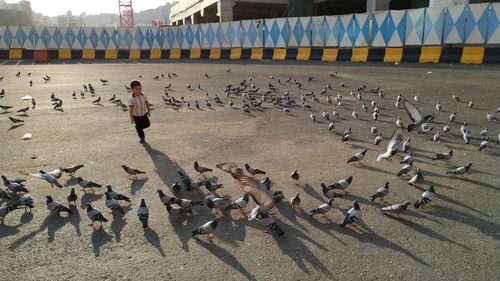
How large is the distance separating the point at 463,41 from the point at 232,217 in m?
22.3

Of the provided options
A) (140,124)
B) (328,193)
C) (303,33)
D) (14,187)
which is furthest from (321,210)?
(303,33)

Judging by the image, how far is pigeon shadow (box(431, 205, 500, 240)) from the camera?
16.5 ft

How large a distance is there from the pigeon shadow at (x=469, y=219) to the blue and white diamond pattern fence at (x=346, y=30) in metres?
22.7

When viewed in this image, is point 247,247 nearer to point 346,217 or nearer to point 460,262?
point 346,217

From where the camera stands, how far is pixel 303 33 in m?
29.0

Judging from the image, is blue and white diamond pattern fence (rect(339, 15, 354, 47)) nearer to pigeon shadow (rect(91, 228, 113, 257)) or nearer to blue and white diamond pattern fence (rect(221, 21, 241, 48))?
blue and white diamond pattern fence (rect(221, 21, 241, 48))

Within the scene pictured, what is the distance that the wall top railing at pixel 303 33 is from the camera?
22.0 m

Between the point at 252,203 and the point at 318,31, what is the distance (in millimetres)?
24491

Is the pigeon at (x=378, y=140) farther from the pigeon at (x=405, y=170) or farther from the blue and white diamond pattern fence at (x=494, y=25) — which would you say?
the blue and white diamond pattern fence at (x=494, y=25)

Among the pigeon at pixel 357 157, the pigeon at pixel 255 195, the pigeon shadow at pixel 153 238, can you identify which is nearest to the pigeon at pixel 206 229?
the pigeon shadow at pixel 153 238

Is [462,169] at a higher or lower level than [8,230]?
higher

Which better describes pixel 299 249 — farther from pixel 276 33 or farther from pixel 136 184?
pixel 276 33

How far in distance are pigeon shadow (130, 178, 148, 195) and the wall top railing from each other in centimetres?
2204

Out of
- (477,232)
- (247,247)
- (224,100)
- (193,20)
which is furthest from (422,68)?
(193,20)
